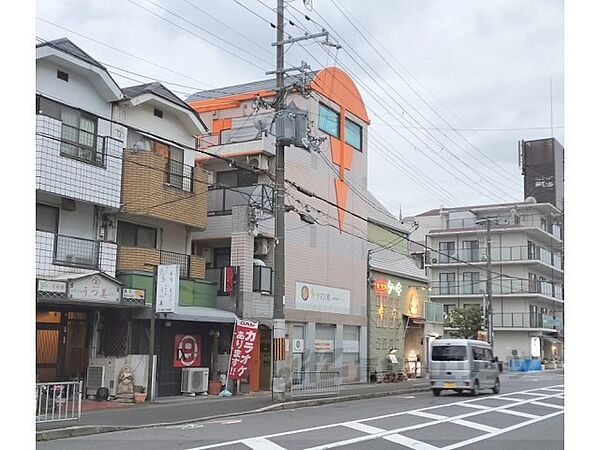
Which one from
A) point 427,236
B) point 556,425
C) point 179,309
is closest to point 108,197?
point 179,309

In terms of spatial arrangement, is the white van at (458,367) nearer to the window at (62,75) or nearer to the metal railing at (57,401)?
the metal railing at (57,401)

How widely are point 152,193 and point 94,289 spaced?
4.12 meters

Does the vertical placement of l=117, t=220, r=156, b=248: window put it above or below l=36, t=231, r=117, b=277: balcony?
above

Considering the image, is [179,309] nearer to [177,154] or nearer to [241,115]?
[177,154]

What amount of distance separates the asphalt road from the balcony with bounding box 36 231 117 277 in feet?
20.4

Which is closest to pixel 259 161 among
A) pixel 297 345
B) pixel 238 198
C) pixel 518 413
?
pixel 238 198

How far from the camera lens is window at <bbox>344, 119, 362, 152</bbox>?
3247 centimetres

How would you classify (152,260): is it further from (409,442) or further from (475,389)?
(475,389)

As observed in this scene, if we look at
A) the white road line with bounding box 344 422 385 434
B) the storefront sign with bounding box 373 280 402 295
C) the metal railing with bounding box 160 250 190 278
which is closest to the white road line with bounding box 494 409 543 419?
the white road line with bounding box 344 422 385 434

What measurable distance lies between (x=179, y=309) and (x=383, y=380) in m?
14.7

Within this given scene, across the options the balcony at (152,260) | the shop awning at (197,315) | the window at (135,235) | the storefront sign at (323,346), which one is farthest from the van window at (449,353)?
the window at (135,235)

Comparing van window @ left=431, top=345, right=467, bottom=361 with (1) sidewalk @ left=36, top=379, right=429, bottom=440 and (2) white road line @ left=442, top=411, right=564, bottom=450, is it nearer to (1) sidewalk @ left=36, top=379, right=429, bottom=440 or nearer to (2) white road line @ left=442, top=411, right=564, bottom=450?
(1) sidewalk @ left=36, top=379, right=429, bottom=440

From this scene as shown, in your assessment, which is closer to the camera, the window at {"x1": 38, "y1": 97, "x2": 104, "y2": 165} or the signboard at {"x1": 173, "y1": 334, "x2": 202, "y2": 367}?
the window at {"x1": 38, "y1": 97, "x2": 104, "y2": 165}

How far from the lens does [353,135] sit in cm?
3309
